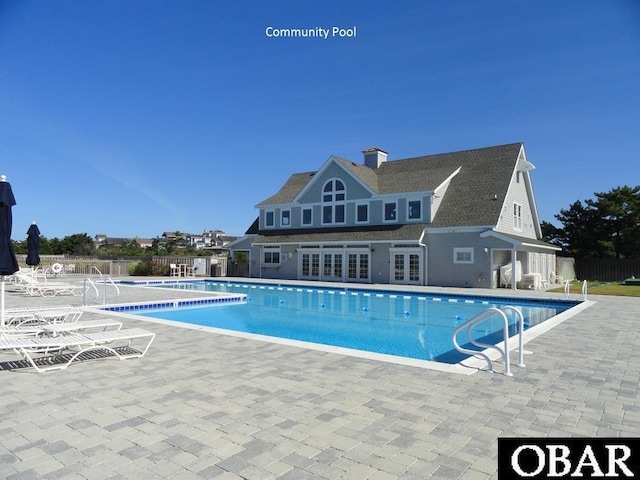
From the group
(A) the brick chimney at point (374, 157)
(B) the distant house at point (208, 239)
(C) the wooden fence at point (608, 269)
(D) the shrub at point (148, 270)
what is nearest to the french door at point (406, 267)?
(A) the brick chimney at point (374, 157)

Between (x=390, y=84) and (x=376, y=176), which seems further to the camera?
(x=376, y=176)

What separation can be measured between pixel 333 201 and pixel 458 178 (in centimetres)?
838

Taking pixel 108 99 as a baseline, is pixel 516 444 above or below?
below

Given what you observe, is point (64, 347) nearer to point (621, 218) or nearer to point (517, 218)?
point (517, 218)

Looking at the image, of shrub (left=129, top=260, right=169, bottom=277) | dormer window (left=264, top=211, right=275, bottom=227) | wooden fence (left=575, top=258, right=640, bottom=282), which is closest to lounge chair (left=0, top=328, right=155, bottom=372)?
dormer window (left=264, top=211, right=275, bottom=227)

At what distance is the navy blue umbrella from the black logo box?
12219mm

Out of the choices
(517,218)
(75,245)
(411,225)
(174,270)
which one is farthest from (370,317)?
(75,245)

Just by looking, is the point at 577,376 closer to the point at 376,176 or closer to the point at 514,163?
the point at 514,163

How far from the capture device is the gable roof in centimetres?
2361

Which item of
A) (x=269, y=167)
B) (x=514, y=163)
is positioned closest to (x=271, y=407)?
(x=514, y=163)

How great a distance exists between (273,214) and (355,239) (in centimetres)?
894

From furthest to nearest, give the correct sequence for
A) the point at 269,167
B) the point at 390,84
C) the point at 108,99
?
the point at 269,167 < the point at 108,99 < the point at 390,84

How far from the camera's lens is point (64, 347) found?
254 inches

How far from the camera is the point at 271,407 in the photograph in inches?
171
